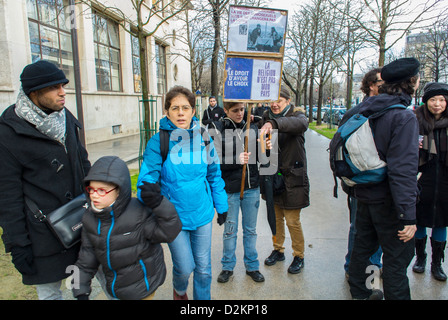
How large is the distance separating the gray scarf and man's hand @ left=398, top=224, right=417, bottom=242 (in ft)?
8.44

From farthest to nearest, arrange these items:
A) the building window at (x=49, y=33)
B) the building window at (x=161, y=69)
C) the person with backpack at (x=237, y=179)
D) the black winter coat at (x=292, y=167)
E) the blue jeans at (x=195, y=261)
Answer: the building window at (x=161, y=69)
the building window at (x=49, y=33)
the black winter coat at (x=292, y=167)
the person with backpack at (x=237, y=179)
the blue jeans at (x=195, y=261)

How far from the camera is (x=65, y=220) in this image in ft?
6.82

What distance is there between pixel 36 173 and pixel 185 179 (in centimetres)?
103

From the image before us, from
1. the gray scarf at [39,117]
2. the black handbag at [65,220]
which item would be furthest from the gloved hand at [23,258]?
the gray scarf at [39,117]

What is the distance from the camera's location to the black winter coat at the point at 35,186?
77.6 inches

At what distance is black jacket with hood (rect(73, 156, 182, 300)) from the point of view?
204 centimetres

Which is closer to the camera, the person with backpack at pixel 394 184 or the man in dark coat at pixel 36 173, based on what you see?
the man in dark coat at pixel 36 173

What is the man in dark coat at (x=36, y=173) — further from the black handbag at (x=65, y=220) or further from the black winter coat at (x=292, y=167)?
the black winter coat at (x=292, y=167)

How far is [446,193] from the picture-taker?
3.22 metres

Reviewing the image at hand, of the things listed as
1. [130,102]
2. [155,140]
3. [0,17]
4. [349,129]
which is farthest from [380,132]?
[130,102]

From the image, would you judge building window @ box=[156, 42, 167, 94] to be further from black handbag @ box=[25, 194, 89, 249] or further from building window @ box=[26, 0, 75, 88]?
black handbag @ box=[25, 194, 89, 249]

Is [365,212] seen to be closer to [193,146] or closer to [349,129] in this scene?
[349,129]

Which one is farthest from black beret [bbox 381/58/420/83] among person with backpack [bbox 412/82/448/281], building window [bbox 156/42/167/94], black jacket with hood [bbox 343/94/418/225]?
building window [bbox 156/42/167/94]

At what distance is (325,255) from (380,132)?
1935 millimetres
